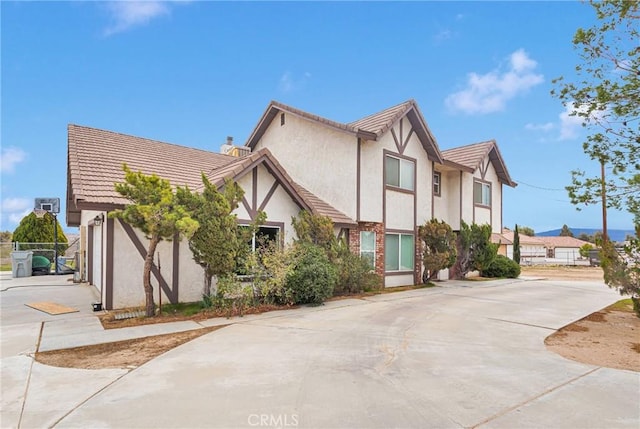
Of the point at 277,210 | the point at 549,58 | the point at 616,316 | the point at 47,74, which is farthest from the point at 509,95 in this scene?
the point at 47,74

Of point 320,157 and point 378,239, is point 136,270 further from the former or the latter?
point 378,239

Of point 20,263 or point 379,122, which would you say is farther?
point 20,263

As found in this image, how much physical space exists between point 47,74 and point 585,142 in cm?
2032

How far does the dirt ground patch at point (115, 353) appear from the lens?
19.0 ft

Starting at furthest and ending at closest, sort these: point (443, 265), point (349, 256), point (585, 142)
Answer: point (443, 265), point (349, 256), point (585, 142)

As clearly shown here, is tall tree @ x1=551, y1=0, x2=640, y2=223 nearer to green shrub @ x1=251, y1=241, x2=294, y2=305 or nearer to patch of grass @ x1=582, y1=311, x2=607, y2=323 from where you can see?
patch of grass @ x1=582, y1=311, x2=607, y2=323

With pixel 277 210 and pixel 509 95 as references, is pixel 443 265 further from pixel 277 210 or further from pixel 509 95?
pixel 509 95

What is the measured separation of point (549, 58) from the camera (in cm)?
1214

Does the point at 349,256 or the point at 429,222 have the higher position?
the point at 429,222

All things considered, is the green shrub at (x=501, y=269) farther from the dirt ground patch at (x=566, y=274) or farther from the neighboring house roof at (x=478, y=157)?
the neighboring house roof at (x=478, y=157)

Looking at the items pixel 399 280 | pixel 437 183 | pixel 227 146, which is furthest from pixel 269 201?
pixel 437 183

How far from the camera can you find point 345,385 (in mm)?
4867

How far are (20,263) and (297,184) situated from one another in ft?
50.1

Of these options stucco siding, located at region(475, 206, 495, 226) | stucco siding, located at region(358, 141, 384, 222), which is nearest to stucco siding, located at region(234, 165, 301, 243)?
stucco siding, located at region(358, 141, 384, 222)
